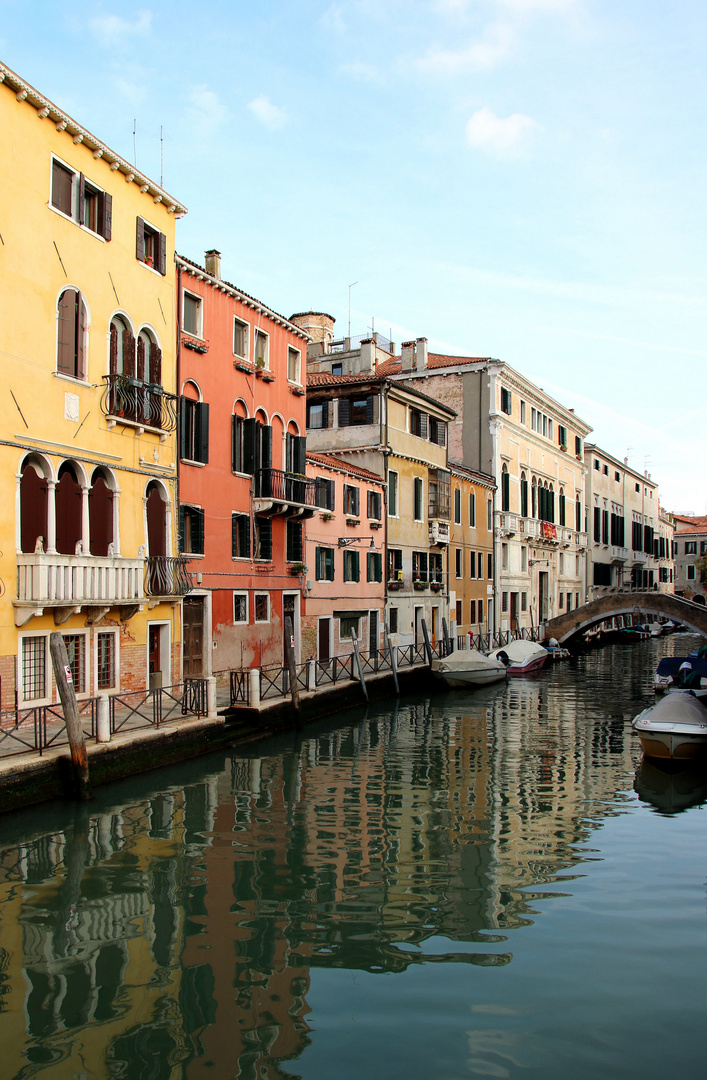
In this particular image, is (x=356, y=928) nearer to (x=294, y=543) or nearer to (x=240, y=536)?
(x=240, y=536)

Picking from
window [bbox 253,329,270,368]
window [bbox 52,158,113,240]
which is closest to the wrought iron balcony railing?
window [bbox 253,329,270,368]


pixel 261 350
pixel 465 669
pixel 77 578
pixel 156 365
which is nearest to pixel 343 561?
pixel 465 669

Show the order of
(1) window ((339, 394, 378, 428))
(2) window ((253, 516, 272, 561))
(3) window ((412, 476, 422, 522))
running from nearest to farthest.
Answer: (2) window ((253, 516, 272, 561)) < (1) window ((339, 394, 378, 428)) < (3) window ((412, 476, 422, 522))

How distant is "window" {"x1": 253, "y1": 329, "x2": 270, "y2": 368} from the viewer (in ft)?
74.9

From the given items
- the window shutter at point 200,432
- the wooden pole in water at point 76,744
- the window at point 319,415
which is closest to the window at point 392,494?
the window at point 319,415

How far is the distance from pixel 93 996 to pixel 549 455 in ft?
148

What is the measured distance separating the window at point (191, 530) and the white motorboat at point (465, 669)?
11.5m

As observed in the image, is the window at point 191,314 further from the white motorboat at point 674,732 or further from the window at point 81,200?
the white motorboat at point 674,732

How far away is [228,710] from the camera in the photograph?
18.1 meters

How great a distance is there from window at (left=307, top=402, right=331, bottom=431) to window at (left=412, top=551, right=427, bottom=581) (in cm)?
594

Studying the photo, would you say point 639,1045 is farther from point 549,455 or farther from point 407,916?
point 549,455

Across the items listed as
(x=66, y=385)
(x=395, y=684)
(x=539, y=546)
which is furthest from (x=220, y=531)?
(x=539, y=546)

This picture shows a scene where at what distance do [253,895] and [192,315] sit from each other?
1453 cm

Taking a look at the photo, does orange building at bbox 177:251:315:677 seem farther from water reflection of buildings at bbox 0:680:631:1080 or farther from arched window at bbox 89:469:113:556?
water reflection of buildings at bbox 0:680:631:1080
